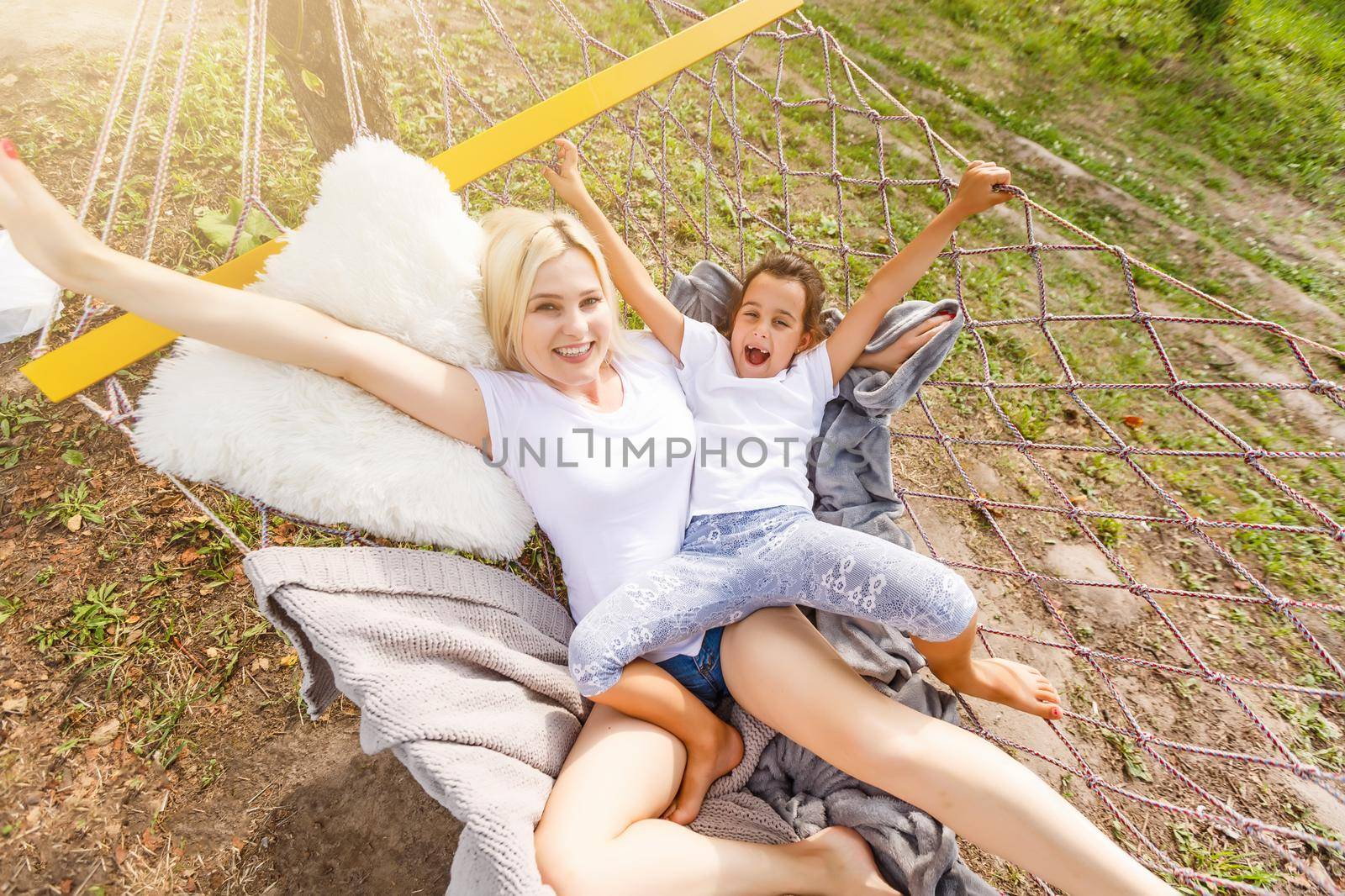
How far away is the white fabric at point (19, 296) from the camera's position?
1.83m

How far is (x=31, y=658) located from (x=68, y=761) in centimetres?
27

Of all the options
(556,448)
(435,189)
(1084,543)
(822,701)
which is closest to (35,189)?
(435,189)

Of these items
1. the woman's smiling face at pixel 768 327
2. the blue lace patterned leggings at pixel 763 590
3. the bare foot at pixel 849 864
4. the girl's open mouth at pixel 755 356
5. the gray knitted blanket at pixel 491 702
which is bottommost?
the bare foot at pixel 849 864

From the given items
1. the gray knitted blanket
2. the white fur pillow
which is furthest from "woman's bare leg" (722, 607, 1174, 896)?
the white fur pillow

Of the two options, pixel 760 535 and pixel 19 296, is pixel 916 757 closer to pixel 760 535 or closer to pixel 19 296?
pixel 760 535

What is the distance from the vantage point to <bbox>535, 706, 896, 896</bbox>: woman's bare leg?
3.49 ft

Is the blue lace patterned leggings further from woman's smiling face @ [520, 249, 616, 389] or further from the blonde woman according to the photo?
woman's smiling face @ [520, 249, 616, 389]

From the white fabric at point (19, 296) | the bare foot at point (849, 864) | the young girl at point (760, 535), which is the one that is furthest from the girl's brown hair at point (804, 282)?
the white fabric at point (19, 296)

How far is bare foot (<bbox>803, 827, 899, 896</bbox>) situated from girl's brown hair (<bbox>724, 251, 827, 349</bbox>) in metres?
1.06

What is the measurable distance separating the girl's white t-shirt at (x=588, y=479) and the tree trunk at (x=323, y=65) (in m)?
1.08

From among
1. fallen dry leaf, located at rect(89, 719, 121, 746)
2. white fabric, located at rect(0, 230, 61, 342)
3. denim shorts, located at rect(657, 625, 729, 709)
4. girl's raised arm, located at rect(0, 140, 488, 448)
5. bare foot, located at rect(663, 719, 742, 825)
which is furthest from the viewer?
white fabric, located at rect(0, 230, 61, 342)

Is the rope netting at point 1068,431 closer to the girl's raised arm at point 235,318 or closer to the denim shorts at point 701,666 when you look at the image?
the girl's raised arm at point 235,318

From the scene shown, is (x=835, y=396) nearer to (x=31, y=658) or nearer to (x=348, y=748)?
(x=348, y=748)

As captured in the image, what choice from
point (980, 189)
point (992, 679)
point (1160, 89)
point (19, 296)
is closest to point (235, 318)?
point (19, 296)
